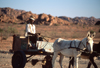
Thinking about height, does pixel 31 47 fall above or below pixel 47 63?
above

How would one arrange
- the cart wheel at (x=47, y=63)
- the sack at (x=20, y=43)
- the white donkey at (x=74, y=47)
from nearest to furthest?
the white donkey at (x=74, y=47) → the sack at (x=20, y=43) → the cart wheel at (x=47, y=63)

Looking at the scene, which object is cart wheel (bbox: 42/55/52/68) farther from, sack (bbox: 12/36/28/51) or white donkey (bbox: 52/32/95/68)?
sack (bbox: 12/36/28/51)

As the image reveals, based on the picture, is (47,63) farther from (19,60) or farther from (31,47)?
(19,60)

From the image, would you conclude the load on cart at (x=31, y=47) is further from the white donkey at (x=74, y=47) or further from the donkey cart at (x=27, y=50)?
the white donkey at (x=74, y=47)

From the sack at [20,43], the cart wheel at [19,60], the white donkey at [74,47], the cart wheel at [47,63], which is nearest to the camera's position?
the white donkey at [74,47]

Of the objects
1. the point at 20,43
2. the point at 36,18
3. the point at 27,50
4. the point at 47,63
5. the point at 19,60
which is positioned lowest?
the point at 47,63

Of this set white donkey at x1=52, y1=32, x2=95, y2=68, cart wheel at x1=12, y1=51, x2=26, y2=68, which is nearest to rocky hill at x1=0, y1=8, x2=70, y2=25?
white donkey at x1=52, y1=32, x2=95, y2=68

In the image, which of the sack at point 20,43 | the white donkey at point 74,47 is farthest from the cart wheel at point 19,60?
the white donkey at point 74,47

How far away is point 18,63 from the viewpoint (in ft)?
21.0

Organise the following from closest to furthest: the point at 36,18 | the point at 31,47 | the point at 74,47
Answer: the point at 74,47, the point at 31,47, the point at 36,18

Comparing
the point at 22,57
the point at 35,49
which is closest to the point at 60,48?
the point at 35,49

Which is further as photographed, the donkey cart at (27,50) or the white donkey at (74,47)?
the donkey cart at (27,50)

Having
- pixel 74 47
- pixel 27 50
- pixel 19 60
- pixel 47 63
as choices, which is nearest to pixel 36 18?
pixel 47 63

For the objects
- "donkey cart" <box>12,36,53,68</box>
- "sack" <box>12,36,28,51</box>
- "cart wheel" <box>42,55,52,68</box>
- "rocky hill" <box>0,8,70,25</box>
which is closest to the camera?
"donkey cart" <box>12,36,53,68</box>
